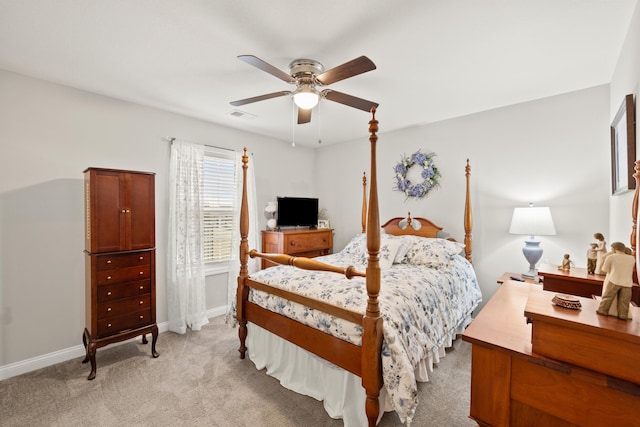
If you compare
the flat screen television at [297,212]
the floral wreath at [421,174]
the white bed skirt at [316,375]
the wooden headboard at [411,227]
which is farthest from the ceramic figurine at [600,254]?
the flat screen television at [297,212]

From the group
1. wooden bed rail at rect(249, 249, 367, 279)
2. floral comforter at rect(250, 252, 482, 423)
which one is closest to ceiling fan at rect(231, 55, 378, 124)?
wooden bed rail at rect(249, 249, 367, 279)

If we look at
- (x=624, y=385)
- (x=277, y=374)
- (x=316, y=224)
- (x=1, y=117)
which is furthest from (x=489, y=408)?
(x=1, y=117)

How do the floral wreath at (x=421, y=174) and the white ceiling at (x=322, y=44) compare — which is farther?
the floral wreath at (x=421, y=174)

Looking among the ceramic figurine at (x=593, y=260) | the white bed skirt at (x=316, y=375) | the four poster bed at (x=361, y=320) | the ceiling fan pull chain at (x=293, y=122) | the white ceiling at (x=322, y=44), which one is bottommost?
the white bed skirt at (x=316, y=375)

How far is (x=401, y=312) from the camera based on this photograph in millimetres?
1849

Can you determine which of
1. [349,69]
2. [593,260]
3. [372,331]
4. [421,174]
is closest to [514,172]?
[421,174]

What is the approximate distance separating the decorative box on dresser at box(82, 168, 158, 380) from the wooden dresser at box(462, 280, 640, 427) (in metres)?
2.76

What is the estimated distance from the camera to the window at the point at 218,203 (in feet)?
12.0

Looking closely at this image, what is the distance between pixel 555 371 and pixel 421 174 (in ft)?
10.0

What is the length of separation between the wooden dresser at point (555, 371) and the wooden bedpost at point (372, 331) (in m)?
0.51

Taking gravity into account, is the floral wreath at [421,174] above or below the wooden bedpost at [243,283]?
above

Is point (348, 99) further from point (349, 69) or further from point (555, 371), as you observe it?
point (555, 371)

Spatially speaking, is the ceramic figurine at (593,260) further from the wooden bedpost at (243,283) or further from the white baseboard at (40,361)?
the white baseboard at (40,361)

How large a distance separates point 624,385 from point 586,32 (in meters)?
2.16
